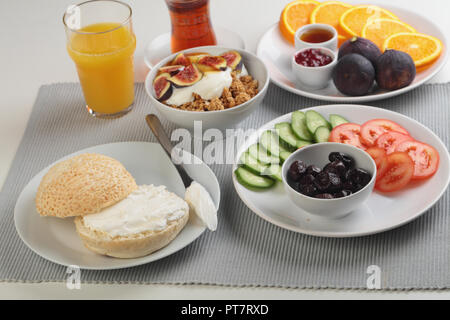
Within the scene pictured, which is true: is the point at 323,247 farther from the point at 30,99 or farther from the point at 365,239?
the point at 30,99

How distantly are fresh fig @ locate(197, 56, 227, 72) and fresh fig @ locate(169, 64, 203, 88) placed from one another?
1.4 inches

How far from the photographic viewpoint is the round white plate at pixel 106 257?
1.99 meters

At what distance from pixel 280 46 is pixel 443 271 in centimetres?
161

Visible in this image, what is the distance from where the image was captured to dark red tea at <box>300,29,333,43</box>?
295cm

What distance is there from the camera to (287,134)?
2436 mm

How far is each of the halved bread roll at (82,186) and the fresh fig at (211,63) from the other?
0.67m

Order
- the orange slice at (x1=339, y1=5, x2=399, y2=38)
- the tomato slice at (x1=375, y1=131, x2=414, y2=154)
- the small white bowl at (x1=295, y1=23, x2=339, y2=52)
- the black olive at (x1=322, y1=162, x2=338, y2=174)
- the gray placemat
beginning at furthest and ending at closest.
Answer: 1. the orange slice at (x1=339, y1=5, x2=399, y2=38)
2. the small white bowl at (x1=295, y1=23, x2=339, y2=52)
3. the tomato slice at (x1=375, y1=131, x2=414, y2=154)
4. the black olive at (x1=322, y1=162, x2=338, y2=174)
5. the gray placemat

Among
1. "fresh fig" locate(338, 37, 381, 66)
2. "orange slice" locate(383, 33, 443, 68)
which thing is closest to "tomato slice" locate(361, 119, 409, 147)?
"fresh fig" locate(338, 37, 381, 66)

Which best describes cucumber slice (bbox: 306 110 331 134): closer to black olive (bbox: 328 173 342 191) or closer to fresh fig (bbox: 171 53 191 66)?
black olive (bbox: 328 173 342 191)

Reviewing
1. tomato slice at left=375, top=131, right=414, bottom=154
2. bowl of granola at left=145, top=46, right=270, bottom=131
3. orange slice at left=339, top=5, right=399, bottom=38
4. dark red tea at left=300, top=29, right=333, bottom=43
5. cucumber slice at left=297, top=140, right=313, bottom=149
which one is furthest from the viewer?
orange slice at left=339, top=5, right=399, bottom=38

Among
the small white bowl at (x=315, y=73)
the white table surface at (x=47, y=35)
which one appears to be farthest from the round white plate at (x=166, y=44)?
the small white bowl at (x=315, y=73)

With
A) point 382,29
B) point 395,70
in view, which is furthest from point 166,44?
point 395,70

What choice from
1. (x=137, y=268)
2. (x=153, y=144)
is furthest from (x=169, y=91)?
(x=137, y=268)

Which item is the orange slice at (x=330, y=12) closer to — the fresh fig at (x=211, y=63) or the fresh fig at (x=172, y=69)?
the fresh fig at (x=211, y=63)
